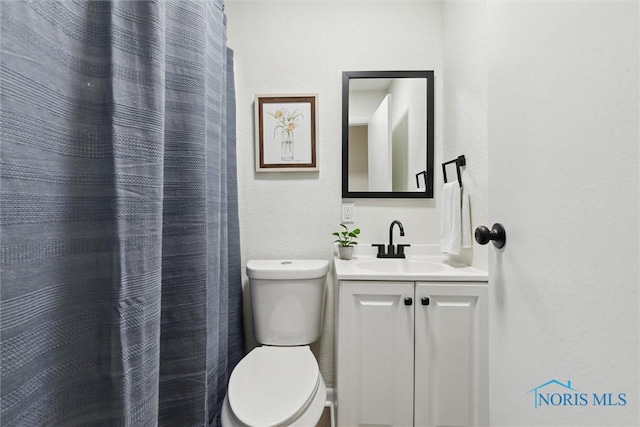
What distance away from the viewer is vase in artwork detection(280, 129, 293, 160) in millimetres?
1663

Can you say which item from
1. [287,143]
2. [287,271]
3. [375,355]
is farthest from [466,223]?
[287,143]

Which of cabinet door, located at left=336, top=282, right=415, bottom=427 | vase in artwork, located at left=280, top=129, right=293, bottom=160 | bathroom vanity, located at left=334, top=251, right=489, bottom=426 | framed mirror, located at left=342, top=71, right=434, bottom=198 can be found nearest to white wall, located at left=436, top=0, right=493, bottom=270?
framed mirror, located at left=342, top=71, right=434, bottom=198

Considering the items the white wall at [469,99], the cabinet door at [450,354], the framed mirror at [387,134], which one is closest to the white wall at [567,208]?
the cabinet door at [450,354]

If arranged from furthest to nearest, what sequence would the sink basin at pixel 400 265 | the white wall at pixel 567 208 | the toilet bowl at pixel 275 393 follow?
the sink basin at pixel 400 265 → the toilet bowl at pixel 275 393 → the white wall at pixel 567 208

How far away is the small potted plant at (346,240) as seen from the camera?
156 cm

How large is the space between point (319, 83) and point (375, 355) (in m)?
1.45

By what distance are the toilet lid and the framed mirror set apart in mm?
906

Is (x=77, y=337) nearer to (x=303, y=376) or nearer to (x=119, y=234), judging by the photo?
(x=119, y=234)

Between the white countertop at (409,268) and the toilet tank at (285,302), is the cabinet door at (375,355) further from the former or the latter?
the toilet tank at (285,302)

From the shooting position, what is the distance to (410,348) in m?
1.19

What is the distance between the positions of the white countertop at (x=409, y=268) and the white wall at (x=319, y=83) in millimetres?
87

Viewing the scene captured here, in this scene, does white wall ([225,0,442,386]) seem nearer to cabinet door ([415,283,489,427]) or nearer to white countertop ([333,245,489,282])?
white countertop ([333,245,489,282])

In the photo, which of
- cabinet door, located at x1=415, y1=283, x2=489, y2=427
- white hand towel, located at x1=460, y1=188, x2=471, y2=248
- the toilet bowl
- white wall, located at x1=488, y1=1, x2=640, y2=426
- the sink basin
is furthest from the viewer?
the sink basin

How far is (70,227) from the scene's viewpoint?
22.2 inches
